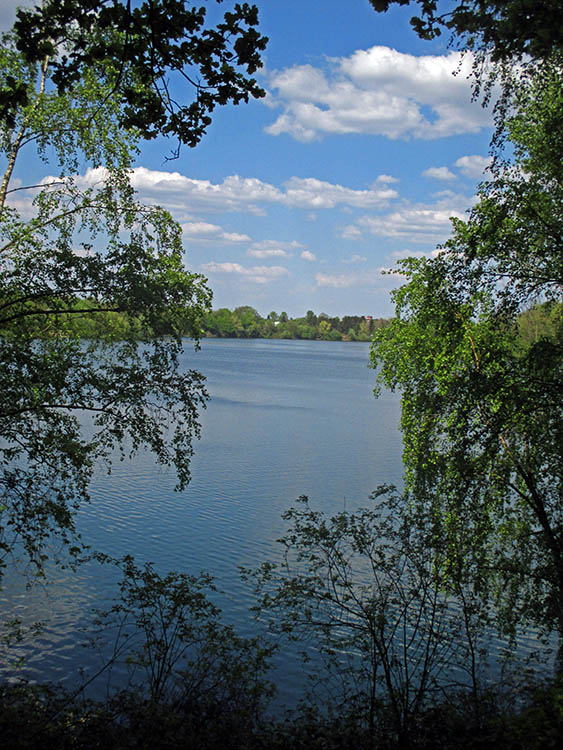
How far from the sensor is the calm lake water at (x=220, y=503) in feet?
35.2

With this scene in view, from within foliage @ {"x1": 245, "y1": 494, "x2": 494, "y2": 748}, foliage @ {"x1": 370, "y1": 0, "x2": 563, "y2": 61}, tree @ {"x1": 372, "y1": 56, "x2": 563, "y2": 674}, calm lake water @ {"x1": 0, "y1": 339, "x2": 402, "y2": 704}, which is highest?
foliage @ {"x1": 370, "y1": 0, "x2": 563, "y2": 61}

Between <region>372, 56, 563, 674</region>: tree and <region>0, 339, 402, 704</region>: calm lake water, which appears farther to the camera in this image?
<region>0, 339, 402, 704</region>: calm lake water

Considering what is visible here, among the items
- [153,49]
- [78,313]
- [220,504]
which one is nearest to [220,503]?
[220,504]

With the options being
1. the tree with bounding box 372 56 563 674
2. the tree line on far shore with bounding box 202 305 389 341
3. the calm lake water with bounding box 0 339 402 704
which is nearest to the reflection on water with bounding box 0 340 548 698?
the calm lake water with bounding box 0 339 402 704

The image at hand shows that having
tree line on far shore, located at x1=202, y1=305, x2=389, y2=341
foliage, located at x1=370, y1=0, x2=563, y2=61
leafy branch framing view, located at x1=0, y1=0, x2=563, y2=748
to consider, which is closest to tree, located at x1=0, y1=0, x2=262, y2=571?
leafy branch framing view, located at x1=0, y1=0, x2=563, y2=748

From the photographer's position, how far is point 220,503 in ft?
57.4

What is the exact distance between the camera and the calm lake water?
1073 cm

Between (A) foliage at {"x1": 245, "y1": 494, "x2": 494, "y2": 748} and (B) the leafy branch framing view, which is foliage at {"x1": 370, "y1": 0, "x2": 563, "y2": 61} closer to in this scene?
(B) the leafy branch framing view

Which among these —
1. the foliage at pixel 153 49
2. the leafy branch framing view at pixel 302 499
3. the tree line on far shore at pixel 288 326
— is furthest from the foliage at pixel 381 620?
the tree line on far shore at pixel 288 326

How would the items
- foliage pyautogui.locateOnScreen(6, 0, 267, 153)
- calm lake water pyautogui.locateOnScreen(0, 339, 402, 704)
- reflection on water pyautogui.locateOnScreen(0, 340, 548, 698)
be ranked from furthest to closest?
calm lake water pyautogui.locateOnScreen(0, 339, 402, 704), reflection on water pyautogui.locateOnScreen(0, 340, 548, 698), foliage pyautogui.locateOnScreen(6, 0, 267, 153)

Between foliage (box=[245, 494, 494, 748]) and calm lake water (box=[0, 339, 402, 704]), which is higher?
foliage (box=[245, 494, 494, 748])

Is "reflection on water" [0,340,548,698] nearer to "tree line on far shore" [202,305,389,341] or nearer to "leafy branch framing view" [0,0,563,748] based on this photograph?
"leafy branch framing view" [0,0,563,748]

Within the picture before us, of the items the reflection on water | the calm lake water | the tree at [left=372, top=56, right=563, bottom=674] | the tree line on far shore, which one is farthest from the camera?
the tree line on far shore

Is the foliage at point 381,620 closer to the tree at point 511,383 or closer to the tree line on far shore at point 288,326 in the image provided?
the tree at point 511,383
